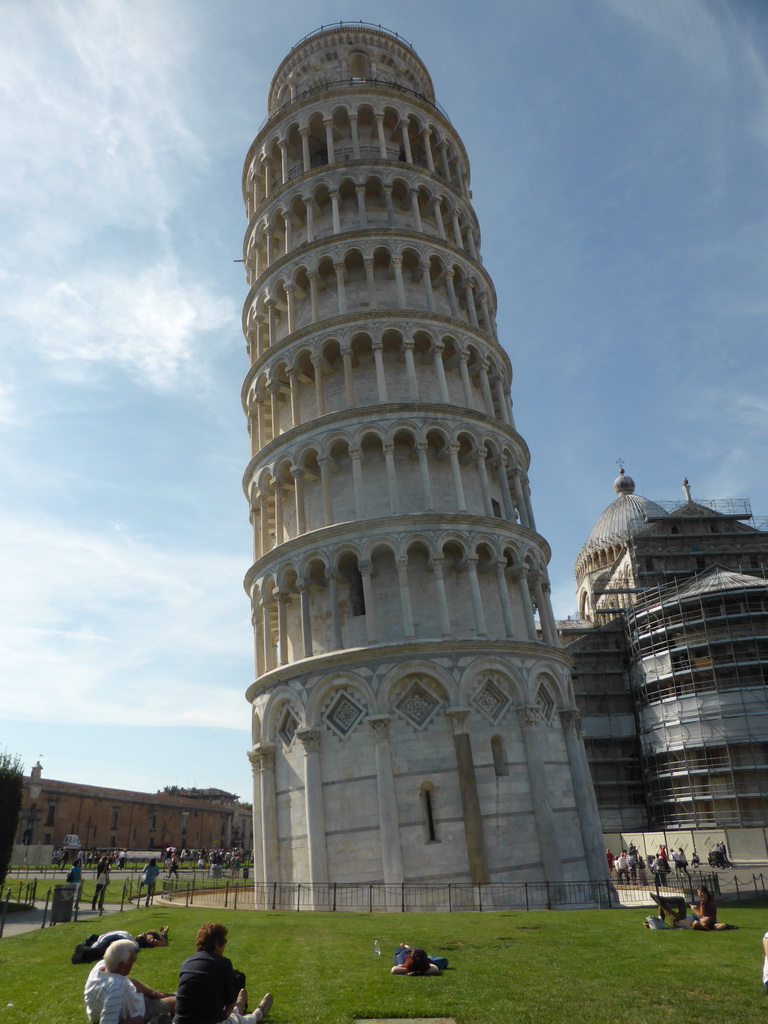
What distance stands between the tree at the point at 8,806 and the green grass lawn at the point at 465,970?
8334mm

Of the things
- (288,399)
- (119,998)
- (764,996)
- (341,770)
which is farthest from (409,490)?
(119,998)

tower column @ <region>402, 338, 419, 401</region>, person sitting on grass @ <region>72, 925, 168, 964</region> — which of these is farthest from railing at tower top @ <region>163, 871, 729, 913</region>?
tower column @ <region>402, 338, 419, 401</region>

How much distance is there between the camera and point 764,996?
9938mm

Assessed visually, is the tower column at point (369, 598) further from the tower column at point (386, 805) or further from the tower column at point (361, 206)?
the tower column at point (361, 206)

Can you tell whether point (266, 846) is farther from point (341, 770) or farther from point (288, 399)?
point (288, 399)

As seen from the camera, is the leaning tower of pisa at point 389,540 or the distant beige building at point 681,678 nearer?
the leaning tower of pisa at point 389,540

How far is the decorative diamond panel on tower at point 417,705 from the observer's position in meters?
25.6

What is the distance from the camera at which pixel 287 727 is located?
27.8 meters

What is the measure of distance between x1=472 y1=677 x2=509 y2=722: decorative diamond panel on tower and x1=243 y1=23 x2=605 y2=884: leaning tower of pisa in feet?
0.25

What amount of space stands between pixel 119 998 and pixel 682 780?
4517cm

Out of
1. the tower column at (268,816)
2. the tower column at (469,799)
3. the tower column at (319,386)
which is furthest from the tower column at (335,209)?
the tower column at (268,816)

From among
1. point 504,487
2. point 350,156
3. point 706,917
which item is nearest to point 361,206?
point 350,156

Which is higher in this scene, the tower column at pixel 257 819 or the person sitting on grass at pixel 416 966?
the tower column at pixel 257 819

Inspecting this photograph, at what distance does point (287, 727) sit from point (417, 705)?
5.33 metres
